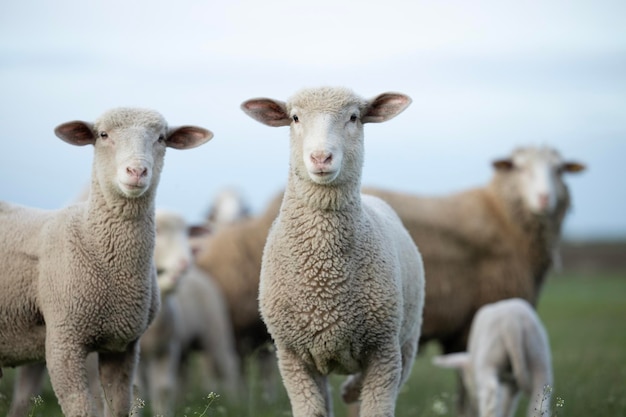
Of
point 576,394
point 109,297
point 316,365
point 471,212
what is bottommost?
point 576,394

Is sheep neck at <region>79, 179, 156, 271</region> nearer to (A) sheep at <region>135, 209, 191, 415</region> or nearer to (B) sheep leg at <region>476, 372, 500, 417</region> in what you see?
(A) sheep at <region>135, 209, 191, 415</region>

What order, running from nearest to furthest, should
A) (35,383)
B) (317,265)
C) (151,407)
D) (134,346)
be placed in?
(317,265) → (134,346) → (35,383) → (151,407)

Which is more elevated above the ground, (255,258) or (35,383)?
(255,258)

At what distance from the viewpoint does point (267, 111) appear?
20.7 feet

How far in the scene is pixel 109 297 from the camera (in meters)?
Answer: 6.16

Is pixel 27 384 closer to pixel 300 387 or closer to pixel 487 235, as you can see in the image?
pixel 300 387

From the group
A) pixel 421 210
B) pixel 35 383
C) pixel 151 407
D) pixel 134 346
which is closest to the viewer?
pixel 134 346

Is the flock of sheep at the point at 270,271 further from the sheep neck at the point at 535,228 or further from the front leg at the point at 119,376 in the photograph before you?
the sheep neck at the point at 535,228

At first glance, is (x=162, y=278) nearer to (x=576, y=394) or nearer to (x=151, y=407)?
(x=151, y=407)

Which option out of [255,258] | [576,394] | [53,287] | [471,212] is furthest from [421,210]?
[53,287]

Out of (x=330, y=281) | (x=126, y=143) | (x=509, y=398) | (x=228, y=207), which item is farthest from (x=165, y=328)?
(x=228, y=207)

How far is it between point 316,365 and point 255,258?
6.92m

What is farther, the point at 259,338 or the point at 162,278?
the point at 259,338

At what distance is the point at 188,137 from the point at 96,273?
106 centimetres
